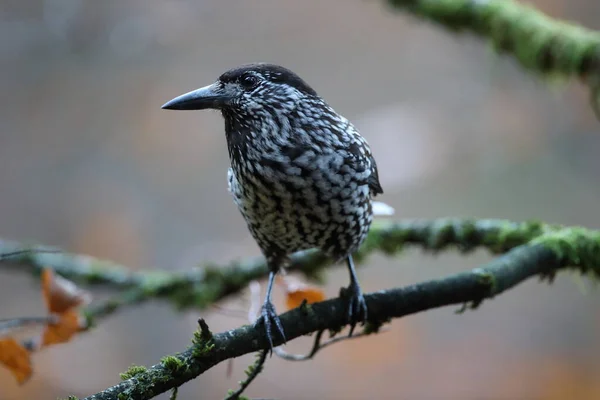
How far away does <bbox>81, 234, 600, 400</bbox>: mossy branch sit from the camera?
6.17 ft

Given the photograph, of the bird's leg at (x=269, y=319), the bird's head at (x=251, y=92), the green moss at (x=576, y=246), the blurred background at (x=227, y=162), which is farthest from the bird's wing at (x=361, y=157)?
the blurred background at (x=227, y=162)

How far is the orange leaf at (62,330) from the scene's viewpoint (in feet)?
8.93

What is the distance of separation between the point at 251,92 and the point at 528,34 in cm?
256

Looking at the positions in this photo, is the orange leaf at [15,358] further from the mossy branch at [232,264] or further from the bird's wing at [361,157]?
the bird's wing at [361,157]

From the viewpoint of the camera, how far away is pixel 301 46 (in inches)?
329

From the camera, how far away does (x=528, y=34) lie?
4.32 meters

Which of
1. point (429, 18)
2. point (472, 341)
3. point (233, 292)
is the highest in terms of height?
point (429, 18)

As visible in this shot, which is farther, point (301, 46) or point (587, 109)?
point (301, 46)

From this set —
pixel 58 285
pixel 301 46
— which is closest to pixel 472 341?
pixel 301 46

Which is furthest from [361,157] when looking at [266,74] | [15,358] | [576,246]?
[15,358]

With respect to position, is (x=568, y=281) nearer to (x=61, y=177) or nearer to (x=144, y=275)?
(x=144, y=275)

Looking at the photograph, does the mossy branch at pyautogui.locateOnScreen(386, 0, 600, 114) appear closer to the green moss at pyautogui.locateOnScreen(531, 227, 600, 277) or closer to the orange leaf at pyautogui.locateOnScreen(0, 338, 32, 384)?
the green moss at pyautogui.locateOnScreen(531, 227, 600, 277)

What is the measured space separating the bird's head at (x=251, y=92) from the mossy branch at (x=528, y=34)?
2.35 meters

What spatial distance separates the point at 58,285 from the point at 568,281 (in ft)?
20.4
